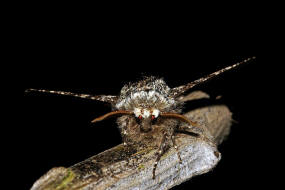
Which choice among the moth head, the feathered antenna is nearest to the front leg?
the moth head

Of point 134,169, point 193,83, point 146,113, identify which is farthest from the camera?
point 193,83

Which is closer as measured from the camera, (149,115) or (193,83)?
(149,115)

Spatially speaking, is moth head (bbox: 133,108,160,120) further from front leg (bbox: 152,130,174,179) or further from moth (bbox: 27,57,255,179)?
front leg (bbox: 152,130,174,179)

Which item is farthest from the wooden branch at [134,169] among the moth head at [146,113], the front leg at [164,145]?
the moth head at [146,113]

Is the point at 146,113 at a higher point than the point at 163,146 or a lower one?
higher

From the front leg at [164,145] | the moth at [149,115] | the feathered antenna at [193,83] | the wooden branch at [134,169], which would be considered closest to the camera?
the wooden branch at [134,169]

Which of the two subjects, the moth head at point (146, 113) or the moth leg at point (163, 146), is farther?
the moth head at point (146, 113)

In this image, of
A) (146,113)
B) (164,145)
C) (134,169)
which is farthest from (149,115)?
(134,169)

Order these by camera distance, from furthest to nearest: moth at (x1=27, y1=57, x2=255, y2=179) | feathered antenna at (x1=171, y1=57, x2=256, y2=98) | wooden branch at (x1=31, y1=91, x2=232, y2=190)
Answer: feathered antenna at (x1=171, y1=57, x2=256, y2=98) → moth at (x1=27, y1=57, x2=255, y2=179) → wooden branch at (x1=31, y1=91, x2=232, y2=190)

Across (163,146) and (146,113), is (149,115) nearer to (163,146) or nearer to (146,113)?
(146,113)

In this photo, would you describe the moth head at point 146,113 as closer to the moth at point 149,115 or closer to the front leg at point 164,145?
the moth at point 149,115
